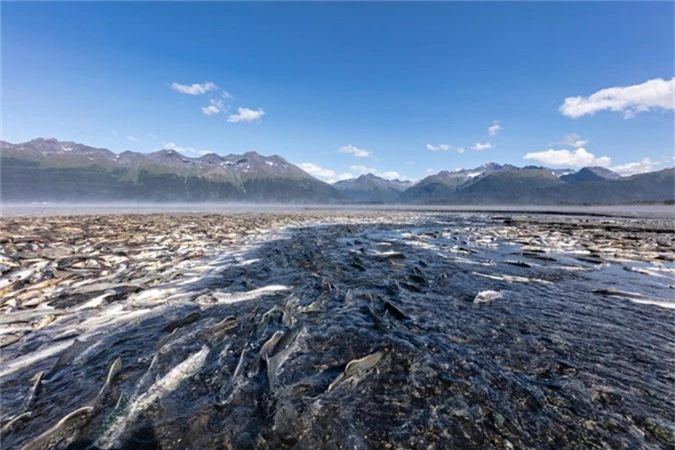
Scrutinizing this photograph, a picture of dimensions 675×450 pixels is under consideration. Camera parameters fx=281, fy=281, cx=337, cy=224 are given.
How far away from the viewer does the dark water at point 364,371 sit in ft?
10.9

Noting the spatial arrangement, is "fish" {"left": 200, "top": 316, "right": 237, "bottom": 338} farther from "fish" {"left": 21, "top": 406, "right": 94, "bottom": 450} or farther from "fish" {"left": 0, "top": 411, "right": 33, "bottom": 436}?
"fish" {"left": 0, "top": 411, "right": 33, "bottom": 436}

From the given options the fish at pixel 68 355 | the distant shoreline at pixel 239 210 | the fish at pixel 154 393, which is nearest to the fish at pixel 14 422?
the fish at pixel 68 355

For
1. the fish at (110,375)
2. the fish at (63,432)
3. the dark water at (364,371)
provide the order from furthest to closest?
the fish at (110,375)
the dark water at (364,371)
the fish at (63,432)

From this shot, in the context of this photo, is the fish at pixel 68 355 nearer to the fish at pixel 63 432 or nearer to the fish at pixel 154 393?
the fish at pixel 63 432

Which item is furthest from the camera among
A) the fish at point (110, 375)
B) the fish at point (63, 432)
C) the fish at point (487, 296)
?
the fish at point (487, 296)

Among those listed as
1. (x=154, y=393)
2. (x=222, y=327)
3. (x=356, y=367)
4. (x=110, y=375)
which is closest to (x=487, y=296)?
(x=356, y=367)

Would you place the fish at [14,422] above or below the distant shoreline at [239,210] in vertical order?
below

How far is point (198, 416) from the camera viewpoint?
356cm

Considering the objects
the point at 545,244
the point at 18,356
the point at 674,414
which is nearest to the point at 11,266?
the point at 18,356

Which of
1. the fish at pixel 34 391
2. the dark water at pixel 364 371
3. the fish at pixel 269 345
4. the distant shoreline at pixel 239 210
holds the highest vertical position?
the distant shoreline at pixel 239 210

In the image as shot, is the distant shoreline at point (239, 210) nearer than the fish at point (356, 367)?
No

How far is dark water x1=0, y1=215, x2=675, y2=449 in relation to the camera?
3.33m

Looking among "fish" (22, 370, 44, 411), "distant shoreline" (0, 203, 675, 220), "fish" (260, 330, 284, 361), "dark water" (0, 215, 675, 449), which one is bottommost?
"dark water" (0, 215, 675, 449)

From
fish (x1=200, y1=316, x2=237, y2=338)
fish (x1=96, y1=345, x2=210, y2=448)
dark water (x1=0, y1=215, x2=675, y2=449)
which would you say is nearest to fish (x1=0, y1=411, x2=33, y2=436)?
dark water (x1=0, y1=215, x2=675, y2=449)
